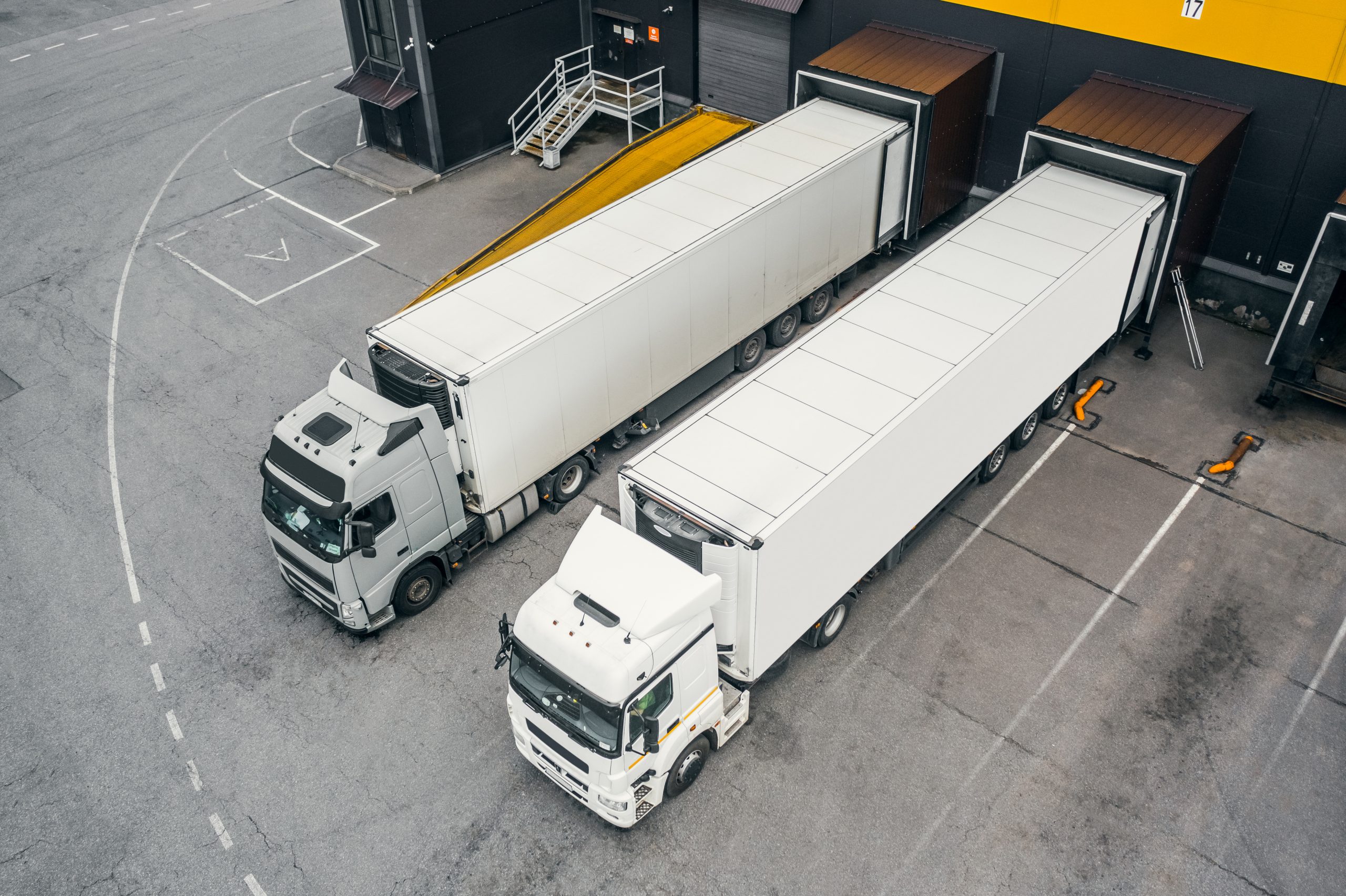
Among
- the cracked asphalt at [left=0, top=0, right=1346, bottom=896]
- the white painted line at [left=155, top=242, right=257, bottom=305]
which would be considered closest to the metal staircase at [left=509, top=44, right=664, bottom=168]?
the white painted line at [left=155, top=242, right=257, bottom=305]

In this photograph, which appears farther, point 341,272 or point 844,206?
point 341,272

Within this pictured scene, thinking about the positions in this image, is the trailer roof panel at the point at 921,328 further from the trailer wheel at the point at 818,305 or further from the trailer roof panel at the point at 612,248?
the trailer wheel at the point at 818,305

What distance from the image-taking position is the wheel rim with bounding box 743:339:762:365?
68.5 ft

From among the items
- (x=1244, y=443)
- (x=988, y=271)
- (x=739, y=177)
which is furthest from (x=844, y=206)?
(x=1244, y=443)

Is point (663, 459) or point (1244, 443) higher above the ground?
point (663, 459)

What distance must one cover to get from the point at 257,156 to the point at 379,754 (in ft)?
71.5

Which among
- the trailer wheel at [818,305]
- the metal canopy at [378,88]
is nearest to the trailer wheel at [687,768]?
the trailer wheel at [818,305]

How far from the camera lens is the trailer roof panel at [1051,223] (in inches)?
707

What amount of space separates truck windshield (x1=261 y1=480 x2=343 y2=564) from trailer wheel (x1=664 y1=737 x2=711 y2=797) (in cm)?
572

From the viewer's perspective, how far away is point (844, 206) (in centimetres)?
2131

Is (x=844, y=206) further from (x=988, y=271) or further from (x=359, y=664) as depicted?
(x=359, y=664)

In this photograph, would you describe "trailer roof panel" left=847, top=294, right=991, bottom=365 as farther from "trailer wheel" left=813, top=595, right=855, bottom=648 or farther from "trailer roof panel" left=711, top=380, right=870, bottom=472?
"trailer wheel" left=813, top=595, right=855, bottom=648

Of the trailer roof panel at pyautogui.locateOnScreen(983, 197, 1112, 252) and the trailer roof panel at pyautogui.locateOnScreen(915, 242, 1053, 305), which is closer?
the trailer roof panel at pyautogui.locateOnScreen(915, 242, 1053, 305)

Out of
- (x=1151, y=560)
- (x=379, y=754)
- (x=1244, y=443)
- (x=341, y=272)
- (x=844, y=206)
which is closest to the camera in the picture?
(x=379, y=754)
